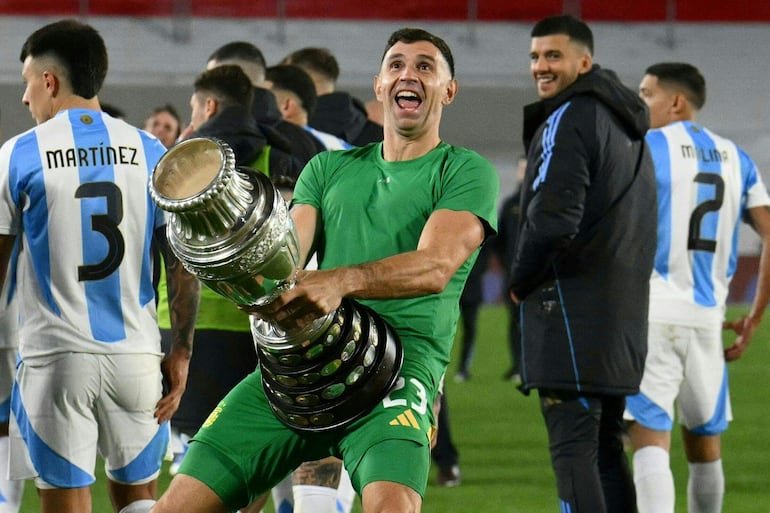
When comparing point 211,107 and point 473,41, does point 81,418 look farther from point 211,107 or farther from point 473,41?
point 473,41

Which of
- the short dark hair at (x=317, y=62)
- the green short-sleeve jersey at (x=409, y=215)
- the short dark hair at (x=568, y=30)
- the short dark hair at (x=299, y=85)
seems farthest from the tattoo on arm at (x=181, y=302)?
the short dark hair at (x=317, y=62)

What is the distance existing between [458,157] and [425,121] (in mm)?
139

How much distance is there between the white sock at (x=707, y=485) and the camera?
18.0ft

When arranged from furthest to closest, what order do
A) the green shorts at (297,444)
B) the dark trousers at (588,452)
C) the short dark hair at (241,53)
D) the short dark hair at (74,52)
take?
the short dark hair at (241,53) → the dark trousers at (588,452) → the short dark hair at (74,52) → the green shorts at (297,444)

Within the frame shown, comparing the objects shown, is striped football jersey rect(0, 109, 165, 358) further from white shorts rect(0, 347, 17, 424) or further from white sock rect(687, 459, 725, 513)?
white sock rect(687, 459, 725, 513)

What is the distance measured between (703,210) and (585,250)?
1.09m

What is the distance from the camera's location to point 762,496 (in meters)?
6.69

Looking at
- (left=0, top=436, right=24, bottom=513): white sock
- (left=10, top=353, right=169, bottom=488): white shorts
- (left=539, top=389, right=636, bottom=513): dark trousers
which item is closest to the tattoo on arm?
(left=10, top=353, right=169, bottom=488): white shorts

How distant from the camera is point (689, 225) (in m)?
5.54

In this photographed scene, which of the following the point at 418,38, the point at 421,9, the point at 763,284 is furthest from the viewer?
the point at 421,9

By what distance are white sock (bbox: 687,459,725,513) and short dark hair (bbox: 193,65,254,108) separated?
2375 mm

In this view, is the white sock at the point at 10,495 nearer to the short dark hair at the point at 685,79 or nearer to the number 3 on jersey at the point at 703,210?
the number 3 on jersey at the point at 703,210

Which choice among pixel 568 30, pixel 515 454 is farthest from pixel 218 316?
pixel 515 454

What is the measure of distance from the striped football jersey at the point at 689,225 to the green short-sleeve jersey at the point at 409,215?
7.05ft
